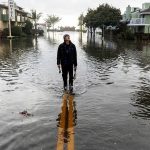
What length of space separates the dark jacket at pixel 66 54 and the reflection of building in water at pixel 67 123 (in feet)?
4.21

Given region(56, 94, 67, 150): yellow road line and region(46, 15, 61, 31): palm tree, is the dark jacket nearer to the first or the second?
region(56, 94, 67, 150): yellow road line

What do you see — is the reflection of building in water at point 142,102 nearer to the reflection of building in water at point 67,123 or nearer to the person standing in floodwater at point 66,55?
the reflection of building in water at point 67,123

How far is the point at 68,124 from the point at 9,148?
1.87m

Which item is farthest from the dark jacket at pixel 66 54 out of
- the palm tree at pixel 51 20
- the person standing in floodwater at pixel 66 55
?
the palm tree at pixel 51 20

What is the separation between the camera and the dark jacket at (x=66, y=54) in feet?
37.5

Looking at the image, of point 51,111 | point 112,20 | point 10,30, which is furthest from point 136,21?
point 51,111

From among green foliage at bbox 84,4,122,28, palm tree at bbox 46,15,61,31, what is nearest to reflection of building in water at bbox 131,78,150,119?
green foliage at bbox 84,4,122,28

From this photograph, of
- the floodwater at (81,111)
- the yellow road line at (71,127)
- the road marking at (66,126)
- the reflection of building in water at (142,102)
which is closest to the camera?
the yellow road line at (71,127)

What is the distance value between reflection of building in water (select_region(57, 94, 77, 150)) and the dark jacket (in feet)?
4.21

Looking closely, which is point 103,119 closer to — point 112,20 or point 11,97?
point 11,97

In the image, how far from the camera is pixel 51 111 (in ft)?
30.7

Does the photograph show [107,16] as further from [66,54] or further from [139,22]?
[66,54]

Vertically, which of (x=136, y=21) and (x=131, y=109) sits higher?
(x=136, y=21)

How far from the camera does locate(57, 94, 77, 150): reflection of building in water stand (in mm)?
6785
